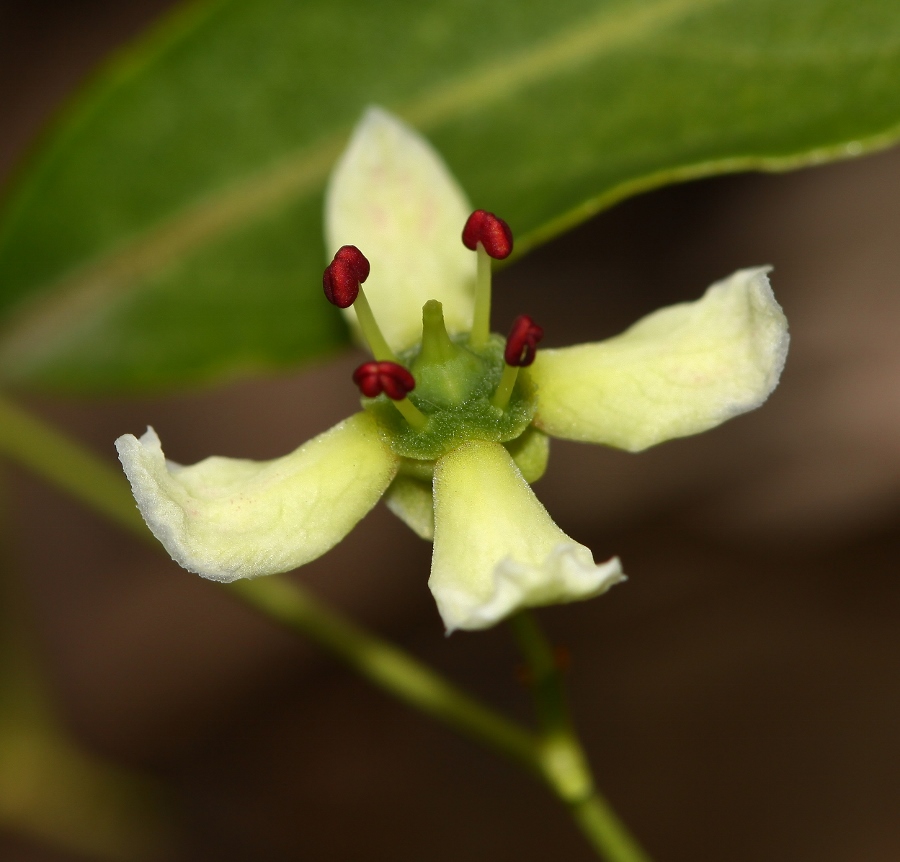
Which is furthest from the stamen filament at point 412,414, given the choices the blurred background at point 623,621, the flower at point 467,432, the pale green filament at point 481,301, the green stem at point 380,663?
the blurred background at point 623,621

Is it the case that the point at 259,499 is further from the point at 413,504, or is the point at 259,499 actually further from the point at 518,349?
the point at 518,349

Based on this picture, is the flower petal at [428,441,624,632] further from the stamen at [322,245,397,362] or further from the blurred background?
the blurred background

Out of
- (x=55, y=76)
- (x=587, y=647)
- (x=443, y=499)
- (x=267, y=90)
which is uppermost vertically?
(x=55, y=76)

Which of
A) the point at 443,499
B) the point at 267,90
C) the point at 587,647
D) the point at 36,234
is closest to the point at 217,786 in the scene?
the point at 587,647

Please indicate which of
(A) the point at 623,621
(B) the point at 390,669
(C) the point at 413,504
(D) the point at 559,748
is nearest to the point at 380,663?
(B) the point at 390,669

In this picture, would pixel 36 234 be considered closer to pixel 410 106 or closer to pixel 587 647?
pixel 410 106
